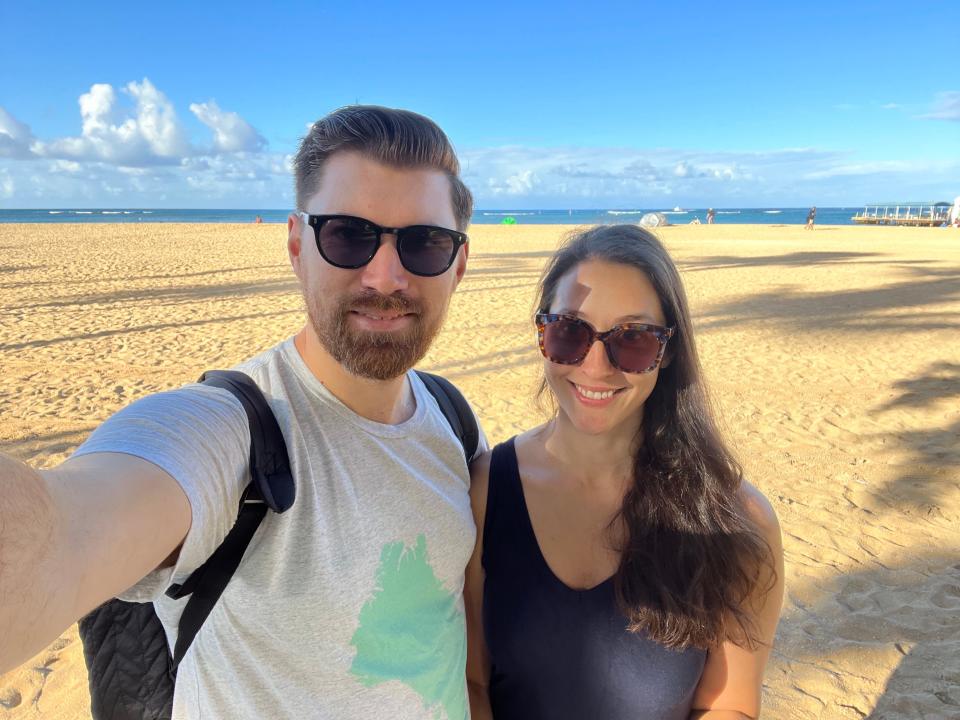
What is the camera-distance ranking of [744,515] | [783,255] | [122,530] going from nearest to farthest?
1. [122,530]
2. [744,515]
3. [783,255]

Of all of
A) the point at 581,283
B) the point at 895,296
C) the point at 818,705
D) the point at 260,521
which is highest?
the point at 581,283

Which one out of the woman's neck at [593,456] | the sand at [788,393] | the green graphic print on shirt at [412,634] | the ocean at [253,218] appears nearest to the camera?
the green graphic print on shirt at [412,634]

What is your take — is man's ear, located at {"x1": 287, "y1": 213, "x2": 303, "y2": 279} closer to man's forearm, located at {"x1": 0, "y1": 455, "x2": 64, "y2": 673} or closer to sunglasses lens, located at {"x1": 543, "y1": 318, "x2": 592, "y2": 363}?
sunglasses lens, located at {"x1": 543, "y1": 318, "x2": 592, "y2": 363}

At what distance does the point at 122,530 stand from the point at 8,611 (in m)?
0.19

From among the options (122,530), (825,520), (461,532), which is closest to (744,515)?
(461,532)

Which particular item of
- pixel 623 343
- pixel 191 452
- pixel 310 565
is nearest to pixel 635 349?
pixel 623 343

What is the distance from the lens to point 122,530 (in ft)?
3.08

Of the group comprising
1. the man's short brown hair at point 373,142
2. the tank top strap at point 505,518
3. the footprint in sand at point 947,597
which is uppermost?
the man's short brown hair at point 373,142

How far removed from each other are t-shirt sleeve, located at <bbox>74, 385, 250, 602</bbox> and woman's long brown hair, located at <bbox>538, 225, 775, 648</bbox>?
0.95 meters

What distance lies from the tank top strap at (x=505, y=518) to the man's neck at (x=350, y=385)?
36 cm

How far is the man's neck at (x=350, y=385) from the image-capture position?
140 cm

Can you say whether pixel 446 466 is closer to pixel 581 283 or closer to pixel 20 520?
pixel 581 283

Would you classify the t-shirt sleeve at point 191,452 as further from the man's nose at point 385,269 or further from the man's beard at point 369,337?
the man's nose at point 385,269

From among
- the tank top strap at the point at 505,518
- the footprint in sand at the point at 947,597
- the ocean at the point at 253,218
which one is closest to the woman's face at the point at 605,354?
the tank top strap at the point at 505,518
